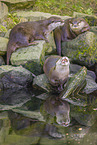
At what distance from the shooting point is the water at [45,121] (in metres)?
2.06

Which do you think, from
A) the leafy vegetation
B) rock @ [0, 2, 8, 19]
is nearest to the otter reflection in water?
rock @ [0, 2, 8, 19]

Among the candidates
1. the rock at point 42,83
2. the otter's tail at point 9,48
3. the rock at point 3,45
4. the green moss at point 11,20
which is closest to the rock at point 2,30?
the green moss at point 11,20

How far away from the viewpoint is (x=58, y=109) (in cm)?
316

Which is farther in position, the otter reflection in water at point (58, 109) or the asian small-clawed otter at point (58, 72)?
the asian small-clawed otter at point (58, 72)

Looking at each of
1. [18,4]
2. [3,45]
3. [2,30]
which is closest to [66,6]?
[18,4]

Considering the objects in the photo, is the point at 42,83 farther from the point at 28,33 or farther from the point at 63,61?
the point at 28,33

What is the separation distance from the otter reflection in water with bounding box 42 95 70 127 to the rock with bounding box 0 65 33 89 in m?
1.03

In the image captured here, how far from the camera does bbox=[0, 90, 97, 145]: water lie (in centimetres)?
206

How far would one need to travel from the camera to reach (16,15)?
6605 mm

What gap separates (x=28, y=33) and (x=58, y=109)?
106 inches

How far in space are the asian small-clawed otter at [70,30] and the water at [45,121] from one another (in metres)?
2.30

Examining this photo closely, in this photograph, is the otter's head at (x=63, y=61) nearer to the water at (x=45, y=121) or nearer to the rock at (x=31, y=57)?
the water at (x=45, y=121)

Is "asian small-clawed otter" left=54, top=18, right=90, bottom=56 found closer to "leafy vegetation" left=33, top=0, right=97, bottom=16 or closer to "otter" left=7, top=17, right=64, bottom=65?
"otter" left=7, top=17, right=64, bottom=65

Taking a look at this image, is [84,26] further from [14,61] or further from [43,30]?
[14,61]
